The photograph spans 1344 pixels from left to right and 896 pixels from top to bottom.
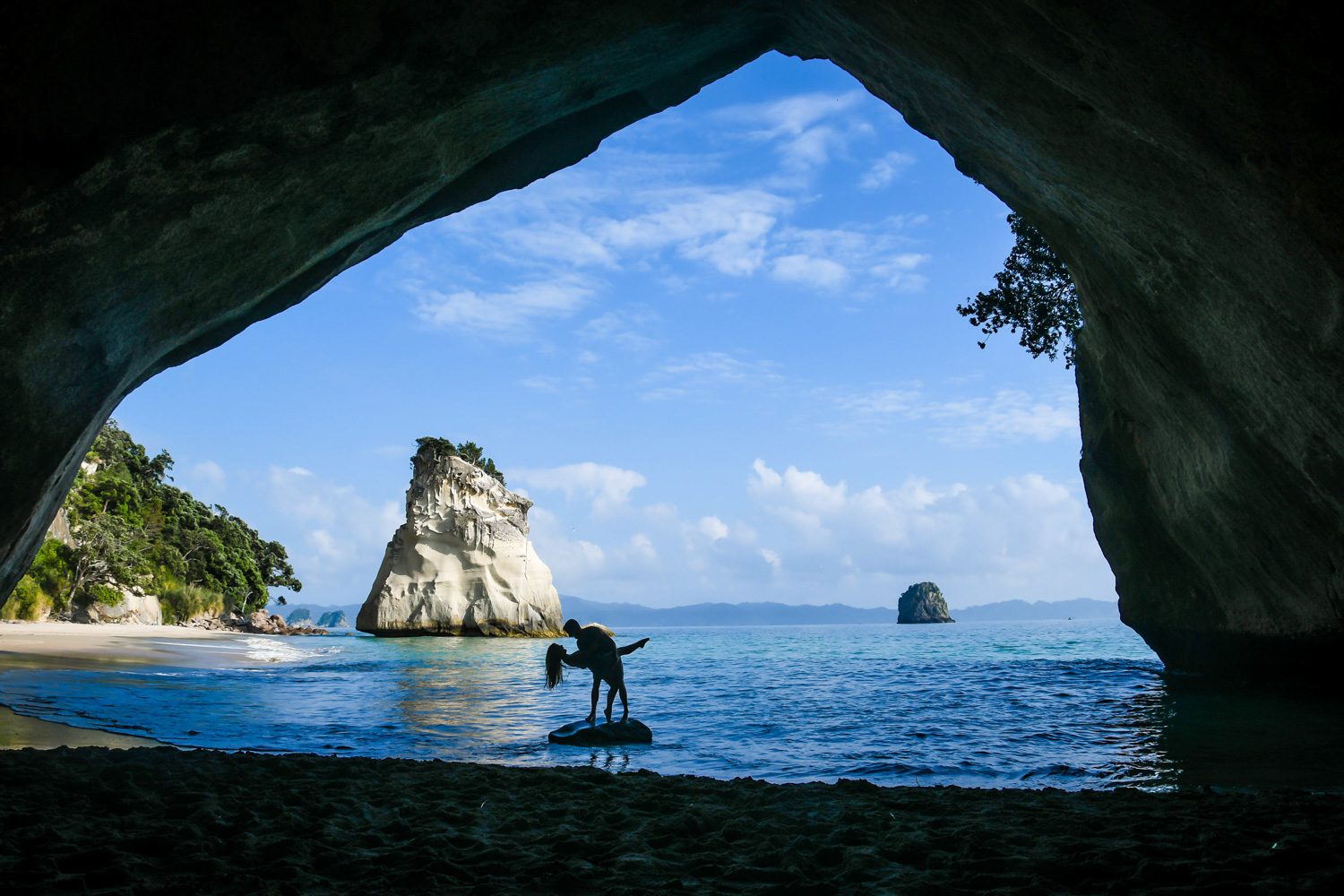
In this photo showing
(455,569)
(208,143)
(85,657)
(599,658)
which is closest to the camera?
(208,143)

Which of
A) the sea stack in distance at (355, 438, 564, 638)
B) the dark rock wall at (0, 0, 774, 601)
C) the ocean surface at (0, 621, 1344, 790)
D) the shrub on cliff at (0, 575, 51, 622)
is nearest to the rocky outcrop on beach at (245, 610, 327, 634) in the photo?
the sea stack in distance at (355, 438, 564, 638)

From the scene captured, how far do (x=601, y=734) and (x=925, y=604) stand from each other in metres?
119

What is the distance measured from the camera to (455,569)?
165ft

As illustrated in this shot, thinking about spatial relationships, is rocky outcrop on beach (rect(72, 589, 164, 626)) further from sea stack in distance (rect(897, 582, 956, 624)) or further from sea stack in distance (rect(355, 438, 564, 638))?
sea stack in distance (rect(897, 582, 956, 624))

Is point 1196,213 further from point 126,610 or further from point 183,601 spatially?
point 183,601

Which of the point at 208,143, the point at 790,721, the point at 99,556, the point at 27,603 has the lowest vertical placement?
the point at 790,721

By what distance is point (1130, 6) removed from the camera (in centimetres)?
498

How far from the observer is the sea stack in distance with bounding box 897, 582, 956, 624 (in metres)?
120

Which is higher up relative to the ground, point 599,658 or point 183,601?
point 599,658

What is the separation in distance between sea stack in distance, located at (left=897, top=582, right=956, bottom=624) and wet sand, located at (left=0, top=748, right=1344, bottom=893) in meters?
120

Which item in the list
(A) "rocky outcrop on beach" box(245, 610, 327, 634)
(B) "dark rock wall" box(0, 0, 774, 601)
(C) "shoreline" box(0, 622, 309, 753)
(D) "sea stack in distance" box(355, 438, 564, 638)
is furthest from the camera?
(A) "rocky outcrop on beach" box(245, 610, 327, 634)

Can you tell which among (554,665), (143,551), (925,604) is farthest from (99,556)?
(925,604)

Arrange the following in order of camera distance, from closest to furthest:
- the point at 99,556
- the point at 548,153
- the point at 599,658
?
the point at 548,153 < the point at 599,658 < the point at 99,556

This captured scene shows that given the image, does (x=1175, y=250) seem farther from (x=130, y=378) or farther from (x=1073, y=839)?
(x=130, y=378)
